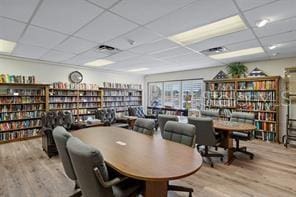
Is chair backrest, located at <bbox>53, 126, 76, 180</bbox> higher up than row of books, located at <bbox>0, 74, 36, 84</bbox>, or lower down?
lower down

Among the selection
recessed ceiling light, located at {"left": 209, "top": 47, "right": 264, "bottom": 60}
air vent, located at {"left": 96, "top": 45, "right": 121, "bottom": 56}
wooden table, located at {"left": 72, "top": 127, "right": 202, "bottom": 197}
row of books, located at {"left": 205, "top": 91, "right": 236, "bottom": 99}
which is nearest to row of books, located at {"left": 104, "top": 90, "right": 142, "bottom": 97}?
air vent, located at {"left": 96, "top": 45, "right": 121, "bottom": 56}

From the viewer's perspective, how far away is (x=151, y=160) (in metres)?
1.65

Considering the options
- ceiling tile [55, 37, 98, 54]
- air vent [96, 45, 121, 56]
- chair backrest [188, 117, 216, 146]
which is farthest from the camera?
air vent [96, 45, 121, 56]

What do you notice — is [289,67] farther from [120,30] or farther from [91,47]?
[91,47]

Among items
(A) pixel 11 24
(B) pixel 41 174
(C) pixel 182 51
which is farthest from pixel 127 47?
(B) pixel 41 174

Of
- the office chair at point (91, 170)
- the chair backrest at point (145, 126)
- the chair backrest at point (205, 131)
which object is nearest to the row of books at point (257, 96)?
the chair backrest at point (205, 131)

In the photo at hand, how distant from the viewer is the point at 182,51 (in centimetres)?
437

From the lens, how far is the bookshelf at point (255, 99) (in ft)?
16.3

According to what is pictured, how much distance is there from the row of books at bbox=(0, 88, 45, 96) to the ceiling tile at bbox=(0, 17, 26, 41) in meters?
2.05

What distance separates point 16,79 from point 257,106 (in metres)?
7.03

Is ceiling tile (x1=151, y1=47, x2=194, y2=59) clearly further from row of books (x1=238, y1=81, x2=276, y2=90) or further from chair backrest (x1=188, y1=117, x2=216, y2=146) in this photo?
row of books (x1=238, y1=81, x2=276, y2=90)

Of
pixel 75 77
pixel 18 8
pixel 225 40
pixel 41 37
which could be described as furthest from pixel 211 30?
pixel 75 77

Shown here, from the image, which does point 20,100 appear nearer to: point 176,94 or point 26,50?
point 26,50

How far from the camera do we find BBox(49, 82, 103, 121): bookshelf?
582 centimetres
